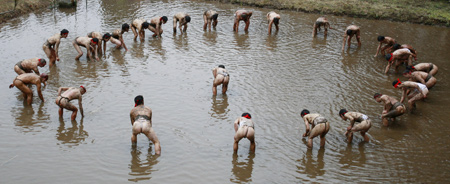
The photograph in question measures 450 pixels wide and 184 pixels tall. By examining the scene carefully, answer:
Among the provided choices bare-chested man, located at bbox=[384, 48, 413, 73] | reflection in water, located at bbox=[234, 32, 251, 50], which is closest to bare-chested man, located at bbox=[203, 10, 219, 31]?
reflection in water, located at bbox=[234, 32, 251, 50]

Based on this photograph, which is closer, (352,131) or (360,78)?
(352,131)

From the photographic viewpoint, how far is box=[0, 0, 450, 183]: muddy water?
9.09 m

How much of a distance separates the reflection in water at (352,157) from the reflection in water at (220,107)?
139 inches

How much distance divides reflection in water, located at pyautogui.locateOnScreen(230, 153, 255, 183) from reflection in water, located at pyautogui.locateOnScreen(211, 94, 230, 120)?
2.36 metres

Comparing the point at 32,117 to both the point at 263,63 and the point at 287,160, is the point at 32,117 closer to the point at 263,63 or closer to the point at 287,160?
the point at 287,160

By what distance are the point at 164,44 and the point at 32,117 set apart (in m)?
7.92

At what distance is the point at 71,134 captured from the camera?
34.3 feet

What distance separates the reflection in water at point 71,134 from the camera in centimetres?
1006

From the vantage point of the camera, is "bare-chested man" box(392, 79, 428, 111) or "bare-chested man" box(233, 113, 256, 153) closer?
"bare-chested man" box(233, 113, 256, 153)

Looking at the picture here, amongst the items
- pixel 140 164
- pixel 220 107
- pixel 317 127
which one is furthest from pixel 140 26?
pixel 317 127

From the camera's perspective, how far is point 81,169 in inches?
348

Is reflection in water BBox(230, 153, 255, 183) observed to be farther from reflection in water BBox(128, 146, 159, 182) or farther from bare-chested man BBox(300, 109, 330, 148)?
reflection in water BBox(128, 146, 159, 182)

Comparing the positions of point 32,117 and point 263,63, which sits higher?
point 263,63

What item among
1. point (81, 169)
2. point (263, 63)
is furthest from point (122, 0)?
point (81, 169)
